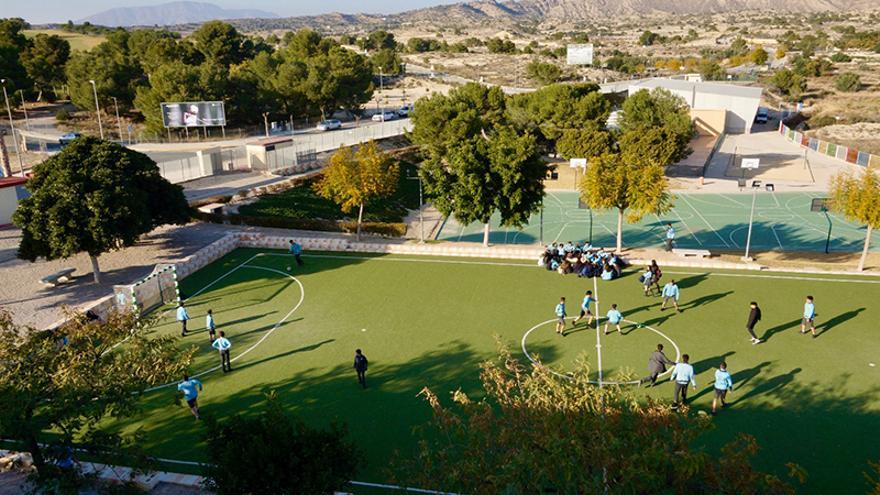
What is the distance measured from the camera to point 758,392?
56.6ft

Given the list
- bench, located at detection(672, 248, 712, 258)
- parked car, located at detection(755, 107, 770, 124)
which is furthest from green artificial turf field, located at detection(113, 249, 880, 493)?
parked car, located at detection(755, 107, 770, 124)

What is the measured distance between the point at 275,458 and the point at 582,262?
58.7 ft

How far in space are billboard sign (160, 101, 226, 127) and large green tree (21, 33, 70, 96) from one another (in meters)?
35.0

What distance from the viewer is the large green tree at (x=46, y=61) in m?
78.1

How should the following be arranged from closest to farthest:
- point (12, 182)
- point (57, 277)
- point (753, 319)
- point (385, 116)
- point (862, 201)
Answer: point (753, 319) < point (862, 201) < point (57, 277) < point (12, 182) < point (385, 116)

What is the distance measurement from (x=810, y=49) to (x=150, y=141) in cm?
14213

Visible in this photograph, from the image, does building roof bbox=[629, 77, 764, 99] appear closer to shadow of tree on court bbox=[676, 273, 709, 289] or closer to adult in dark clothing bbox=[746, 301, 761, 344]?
shadow of tree on court bbox=[676, 273, 709, 289]

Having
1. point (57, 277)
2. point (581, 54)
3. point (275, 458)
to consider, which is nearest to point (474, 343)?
point (275, 458)

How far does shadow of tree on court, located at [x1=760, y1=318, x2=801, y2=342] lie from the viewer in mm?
20312

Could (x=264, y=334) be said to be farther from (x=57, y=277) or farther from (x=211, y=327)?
(x=57, y=277)

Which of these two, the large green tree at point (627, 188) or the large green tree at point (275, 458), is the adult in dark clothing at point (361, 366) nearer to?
the large green tree at point (275, 458)

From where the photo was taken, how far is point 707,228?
119 ft

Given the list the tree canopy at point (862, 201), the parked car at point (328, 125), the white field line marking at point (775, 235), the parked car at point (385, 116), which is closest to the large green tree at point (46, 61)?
the parked car at point (328, 125)

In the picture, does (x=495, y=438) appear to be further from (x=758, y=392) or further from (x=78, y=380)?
(x=758, y=392)
